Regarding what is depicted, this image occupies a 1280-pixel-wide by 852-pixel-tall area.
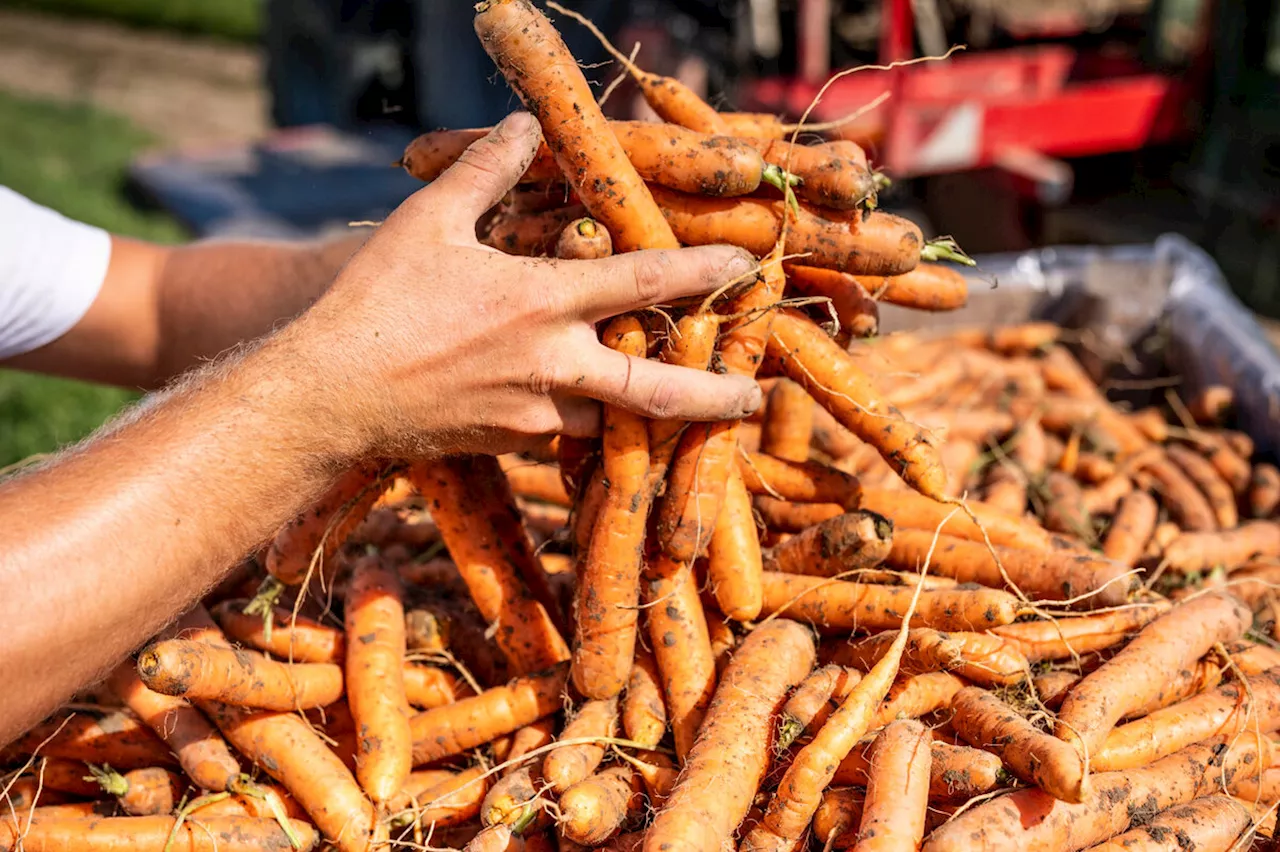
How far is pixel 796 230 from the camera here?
85.1 inches

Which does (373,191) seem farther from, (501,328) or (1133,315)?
(501,328)

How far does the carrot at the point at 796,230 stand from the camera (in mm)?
2141

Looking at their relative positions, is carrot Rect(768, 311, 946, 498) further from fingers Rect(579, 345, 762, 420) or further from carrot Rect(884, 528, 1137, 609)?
fingers Rect(579, 345, 762, 420)

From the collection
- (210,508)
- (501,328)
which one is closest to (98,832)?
(210,508)

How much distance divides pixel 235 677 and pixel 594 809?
0.89 meters

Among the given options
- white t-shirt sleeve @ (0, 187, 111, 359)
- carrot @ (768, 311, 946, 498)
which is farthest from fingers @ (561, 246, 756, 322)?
white t-shirt sleeve @ (0, 187, 111, 359)

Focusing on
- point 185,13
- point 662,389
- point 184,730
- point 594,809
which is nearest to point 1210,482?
point 662,389

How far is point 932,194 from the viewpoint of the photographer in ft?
26.0

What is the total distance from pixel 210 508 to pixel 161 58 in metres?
17.6

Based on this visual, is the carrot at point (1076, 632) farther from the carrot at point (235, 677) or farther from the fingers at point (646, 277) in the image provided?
the carrot at point (235, 677)

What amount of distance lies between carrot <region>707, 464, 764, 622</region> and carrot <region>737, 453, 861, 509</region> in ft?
0.50

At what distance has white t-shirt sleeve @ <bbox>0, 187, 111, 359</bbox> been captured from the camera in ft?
8.64

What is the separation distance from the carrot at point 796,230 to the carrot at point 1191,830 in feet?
4.18

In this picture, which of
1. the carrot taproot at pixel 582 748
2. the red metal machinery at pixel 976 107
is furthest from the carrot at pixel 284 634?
the red metal machinery at pixel 976 107
